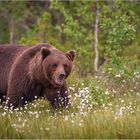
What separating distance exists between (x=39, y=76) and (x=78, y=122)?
4.81ft

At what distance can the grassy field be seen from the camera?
271 inches

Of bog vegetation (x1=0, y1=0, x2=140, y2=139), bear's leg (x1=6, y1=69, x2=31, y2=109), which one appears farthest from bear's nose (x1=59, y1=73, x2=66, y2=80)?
bear's leg (x1=6, y1=69, x2=31, y2=109)

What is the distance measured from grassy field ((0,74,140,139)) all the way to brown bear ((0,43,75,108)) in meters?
0.28

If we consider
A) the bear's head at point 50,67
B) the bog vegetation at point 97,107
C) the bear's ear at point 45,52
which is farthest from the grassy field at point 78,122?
the bear's ear at point 45,52

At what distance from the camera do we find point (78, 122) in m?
7.12

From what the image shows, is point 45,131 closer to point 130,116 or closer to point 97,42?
point 130,116

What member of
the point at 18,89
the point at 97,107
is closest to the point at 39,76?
the point at 18,89

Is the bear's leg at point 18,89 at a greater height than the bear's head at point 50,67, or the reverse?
the bear's head at point 50,67

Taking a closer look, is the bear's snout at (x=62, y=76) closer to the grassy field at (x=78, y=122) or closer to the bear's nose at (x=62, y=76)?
the bear's nose at (x=62, y=76)

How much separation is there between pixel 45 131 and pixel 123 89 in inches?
116

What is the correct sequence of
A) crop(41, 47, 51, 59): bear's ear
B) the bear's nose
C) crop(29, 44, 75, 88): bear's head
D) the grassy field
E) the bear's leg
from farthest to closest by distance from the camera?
the bear's leg, crop(41, 47, 51, 59): bear's ear, crop(29, 44, 75, 88): bear's head, the bear's nose, the grassy field

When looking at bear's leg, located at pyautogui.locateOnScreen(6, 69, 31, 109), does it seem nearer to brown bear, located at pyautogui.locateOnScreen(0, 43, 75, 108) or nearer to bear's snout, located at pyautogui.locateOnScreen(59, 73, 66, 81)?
brown bear, located at pyautogui.locateOnScreen(0, 43, 75, 108)

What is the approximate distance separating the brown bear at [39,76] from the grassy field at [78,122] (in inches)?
11.0

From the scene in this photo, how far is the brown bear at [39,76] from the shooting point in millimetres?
8211
